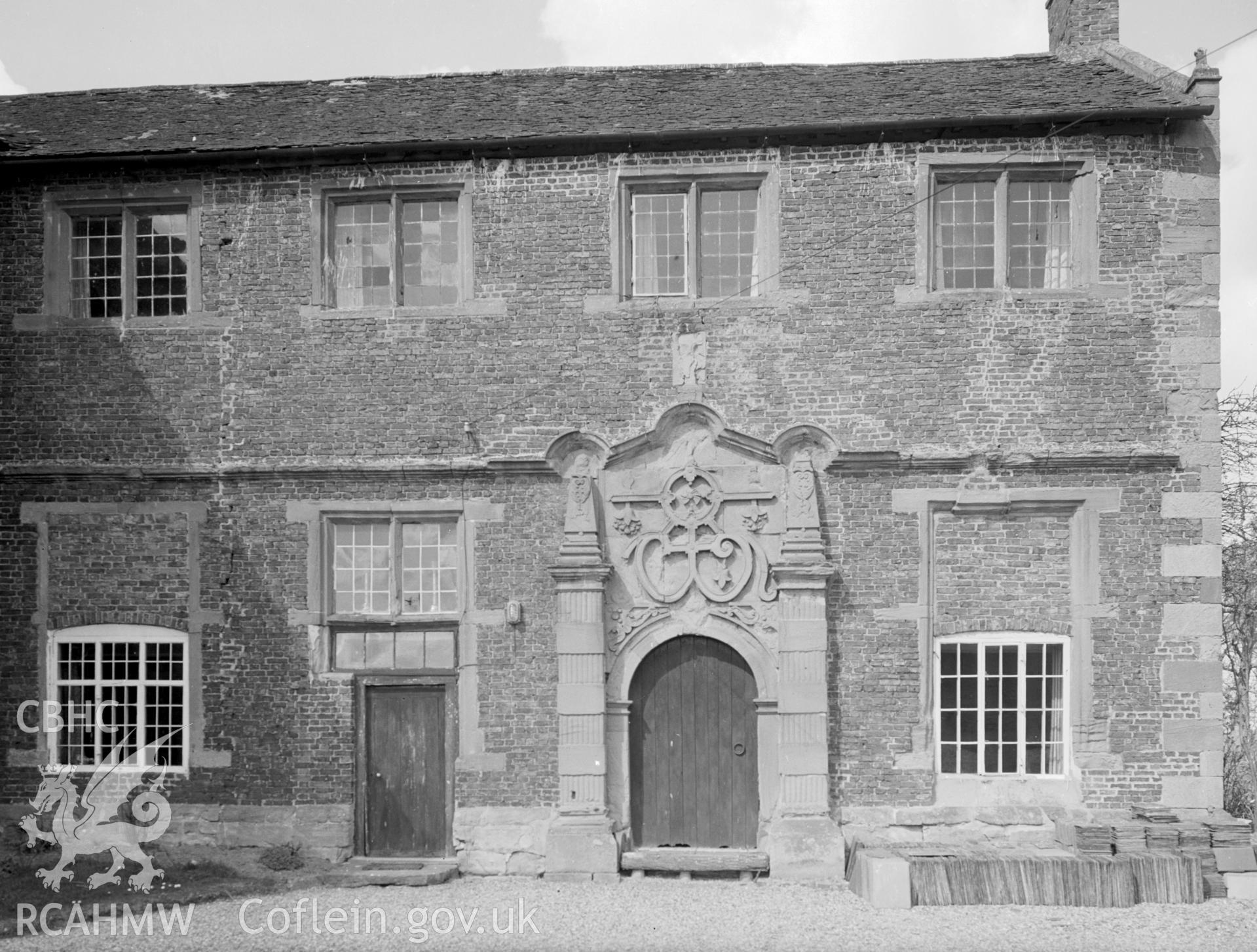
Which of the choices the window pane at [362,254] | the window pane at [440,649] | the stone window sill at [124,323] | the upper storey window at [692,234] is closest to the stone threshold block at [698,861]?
the window pane at [440,649]

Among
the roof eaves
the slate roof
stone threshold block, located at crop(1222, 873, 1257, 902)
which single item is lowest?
stone threshold block, located at crop(1222, 873, 1257, 902)

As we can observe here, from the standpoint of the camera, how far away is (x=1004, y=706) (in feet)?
41.0

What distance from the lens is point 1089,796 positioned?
1226 cm

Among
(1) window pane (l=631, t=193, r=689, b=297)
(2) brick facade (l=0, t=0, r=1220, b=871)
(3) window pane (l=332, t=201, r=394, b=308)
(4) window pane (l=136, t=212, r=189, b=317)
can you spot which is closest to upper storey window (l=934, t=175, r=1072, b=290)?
(2) brick facade (l=0, t=0, r=1220, b=871)

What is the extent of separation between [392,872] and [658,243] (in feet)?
23.5

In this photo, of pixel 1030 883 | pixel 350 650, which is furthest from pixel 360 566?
pixel 1030 883

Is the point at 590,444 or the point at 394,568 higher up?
the point at 590,444

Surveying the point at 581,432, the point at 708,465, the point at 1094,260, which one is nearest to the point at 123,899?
the point at 581,432

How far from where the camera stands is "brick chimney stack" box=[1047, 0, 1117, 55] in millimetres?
14023

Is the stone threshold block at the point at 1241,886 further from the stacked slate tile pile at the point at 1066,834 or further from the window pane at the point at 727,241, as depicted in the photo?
the window pane at the point at 727,241

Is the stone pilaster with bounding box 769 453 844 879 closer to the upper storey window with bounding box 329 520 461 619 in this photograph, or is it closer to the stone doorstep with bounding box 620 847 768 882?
the stone doorstep with bounding box 620 847 768 882

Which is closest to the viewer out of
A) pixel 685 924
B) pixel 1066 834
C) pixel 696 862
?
pixel 685 924

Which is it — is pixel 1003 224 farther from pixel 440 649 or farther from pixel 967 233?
pixel 440 649

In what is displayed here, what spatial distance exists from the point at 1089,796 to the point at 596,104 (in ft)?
30.0
